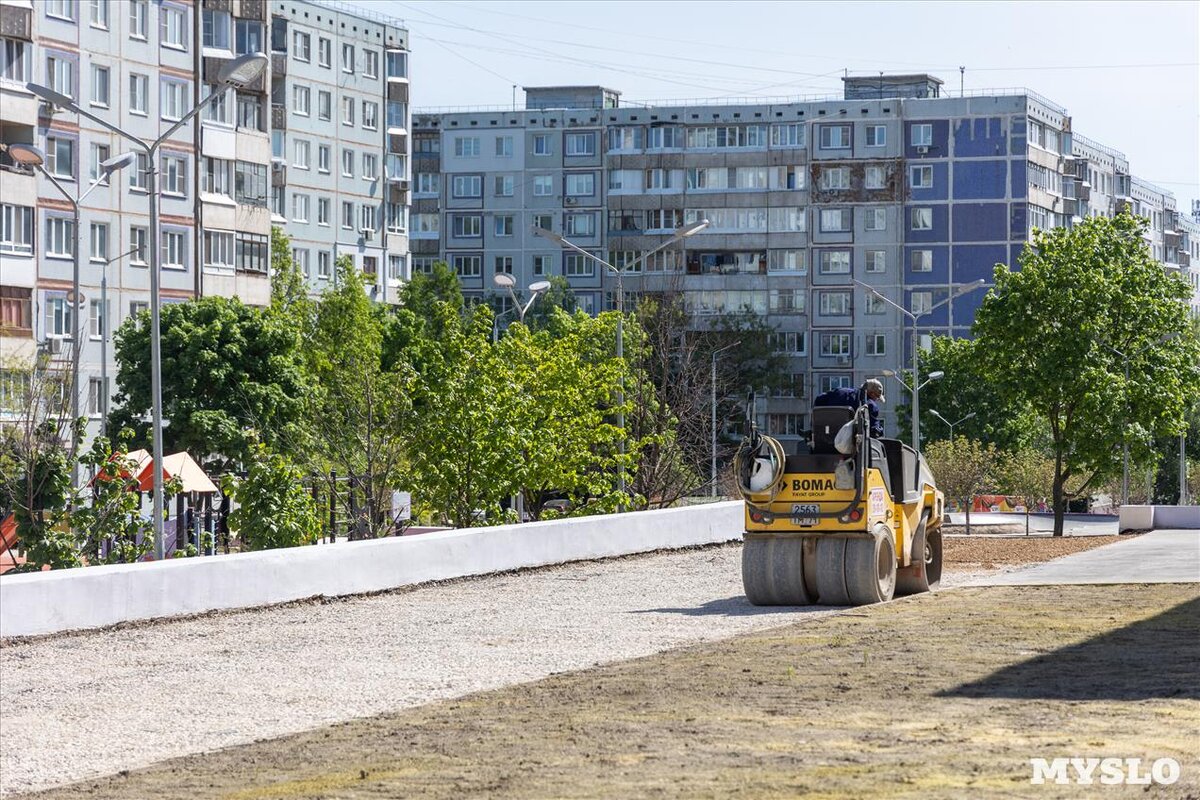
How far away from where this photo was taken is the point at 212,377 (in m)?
64.6

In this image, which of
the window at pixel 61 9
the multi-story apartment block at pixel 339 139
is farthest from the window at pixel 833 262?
the window at pixel 61 9

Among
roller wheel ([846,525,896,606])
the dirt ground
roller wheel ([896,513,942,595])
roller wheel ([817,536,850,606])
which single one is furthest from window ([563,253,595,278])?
the dirt ground

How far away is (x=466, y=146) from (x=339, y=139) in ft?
92.5

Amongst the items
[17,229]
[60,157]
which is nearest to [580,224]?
[60,157]

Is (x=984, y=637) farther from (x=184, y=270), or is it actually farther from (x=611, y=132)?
(x=611, y=132)

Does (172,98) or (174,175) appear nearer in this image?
(174,175)

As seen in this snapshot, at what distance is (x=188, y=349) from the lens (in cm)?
6500

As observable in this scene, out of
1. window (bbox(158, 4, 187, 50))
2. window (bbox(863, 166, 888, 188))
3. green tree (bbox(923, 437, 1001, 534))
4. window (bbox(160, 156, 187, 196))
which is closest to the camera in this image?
window (bbox(160, 156, 187, 196))

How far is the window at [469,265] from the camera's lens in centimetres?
12838

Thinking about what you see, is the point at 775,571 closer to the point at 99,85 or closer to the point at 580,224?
the point at 99,85

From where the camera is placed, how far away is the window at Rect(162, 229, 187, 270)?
7538 centimetres

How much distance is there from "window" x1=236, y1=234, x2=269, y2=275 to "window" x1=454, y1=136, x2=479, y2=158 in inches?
1891

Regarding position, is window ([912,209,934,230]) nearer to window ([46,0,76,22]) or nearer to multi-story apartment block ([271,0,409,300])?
multi-story apartment block ([271,0,409,300])

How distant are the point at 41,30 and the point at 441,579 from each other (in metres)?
47.7
